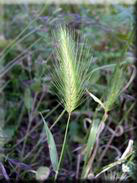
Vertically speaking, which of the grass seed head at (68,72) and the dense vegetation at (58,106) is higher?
the grass seed head at (68,72)

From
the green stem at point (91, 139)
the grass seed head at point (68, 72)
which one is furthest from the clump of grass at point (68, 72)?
the green stem at point (91, 139)

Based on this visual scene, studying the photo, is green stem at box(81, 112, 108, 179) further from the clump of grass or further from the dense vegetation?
the clump of grass

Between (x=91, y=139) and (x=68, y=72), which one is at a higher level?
(x=68, y=72)

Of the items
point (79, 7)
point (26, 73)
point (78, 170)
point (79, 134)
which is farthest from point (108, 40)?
point (78, 170)

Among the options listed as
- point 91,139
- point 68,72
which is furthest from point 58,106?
point 68,72

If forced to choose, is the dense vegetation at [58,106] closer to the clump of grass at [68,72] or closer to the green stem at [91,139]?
the green stem at [91,139]

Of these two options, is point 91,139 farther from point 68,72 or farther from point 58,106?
point 58,106

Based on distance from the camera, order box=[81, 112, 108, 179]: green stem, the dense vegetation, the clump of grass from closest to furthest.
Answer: the clump of grass < box=[81, 112, 108, 179]: green stem < the dense vegetation

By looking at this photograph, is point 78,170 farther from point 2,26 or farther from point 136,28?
point 2,26

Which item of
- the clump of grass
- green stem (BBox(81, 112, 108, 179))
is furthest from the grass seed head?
green stem (BBox(81, 112, 108, 179))

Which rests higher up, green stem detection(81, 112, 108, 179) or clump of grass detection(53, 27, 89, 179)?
clump of grass detection(53, 27, 89, 179)

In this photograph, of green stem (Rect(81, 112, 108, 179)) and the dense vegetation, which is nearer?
green stem (Rect(81, 112, 108, 179))
